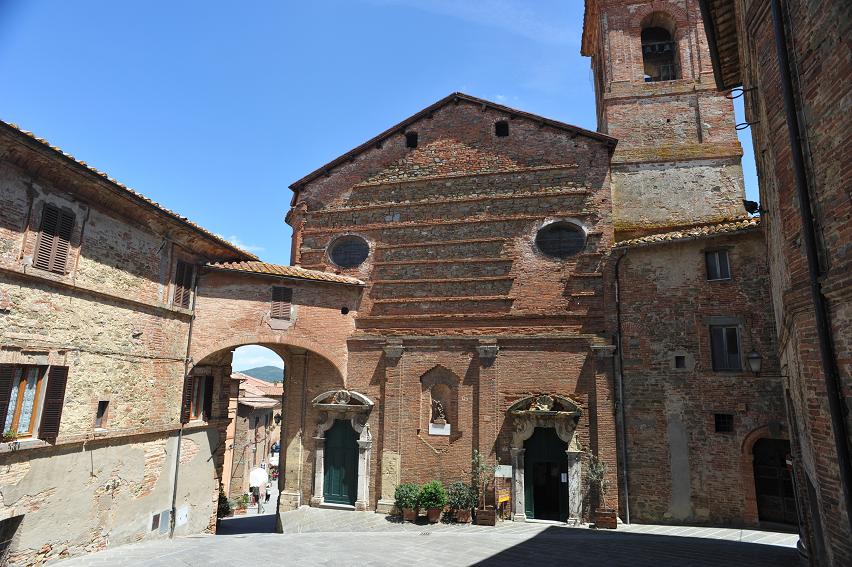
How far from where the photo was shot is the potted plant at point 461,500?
14.0 m

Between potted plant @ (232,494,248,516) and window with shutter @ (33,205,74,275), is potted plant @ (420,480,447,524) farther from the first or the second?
potted plant @ (232,494,248,516)

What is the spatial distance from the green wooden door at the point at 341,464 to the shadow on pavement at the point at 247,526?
246 cm

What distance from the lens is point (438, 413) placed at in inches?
609

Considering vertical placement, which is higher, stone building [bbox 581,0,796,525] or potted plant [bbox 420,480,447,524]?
stone building [bbox 581,0,796,525]

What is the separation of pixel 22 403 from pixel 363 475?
8697 mm

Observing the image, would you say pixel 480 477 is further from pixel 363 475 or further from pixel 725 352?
pixel 725 352

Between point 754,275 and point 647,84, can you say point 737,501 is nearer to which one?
point 754,275

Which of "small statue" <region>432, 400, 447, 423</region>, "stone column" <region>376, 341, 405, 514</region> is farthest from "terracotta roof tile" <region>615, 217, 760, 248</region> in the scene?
"stone column" <region>376, 341, 405, 514</region>

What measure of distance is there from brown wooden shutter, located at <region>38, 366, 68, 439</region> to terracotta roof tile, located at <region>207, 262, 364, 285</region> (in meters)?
4.98

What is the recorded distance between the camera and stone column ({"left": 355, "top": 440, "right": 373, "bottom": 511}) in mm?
15266

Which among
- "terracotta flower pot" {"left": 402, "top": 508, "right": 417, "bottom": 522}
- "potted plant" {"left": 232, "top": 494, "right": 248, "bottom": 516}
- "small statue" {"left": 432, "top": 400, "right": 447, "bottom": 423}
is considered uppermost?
"small statue" {"left": 432, "top": 400, "right": 447, "bottom": 423}

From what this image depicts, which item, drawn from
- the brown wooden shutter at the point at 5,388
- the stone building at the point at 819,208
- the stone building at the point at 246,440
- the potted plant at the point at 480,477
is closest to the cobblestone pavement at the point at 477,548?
the potted plant at the point at 480,477

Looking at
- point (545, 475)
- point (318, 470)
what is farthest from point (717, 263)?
point (318, 470)

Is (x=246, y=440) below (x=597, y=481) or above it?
below
